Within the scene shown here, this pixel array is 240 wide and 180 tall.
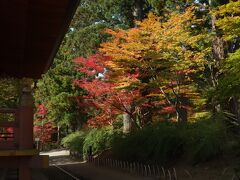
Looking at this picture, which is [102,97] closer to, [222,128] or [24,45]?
[222,128]

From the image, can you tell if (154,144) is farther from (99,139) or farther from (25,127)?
(99,139)

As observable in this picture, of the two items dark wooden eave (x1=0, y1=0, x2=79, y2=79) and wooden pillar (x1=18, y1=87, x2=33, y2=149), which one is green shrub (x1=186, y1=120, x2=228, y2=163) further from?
wooden pillar (x1=18, y1=87, x2=33, y2=149)

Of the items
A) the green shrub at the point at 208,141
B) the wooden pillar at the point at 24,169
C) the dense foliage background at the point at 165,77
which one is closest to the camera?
the wooden pillar at the point at 24,169

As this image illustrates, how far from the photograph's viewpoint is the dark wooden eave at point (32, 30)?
252 inches

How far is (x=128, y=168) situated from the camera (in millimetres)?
18422

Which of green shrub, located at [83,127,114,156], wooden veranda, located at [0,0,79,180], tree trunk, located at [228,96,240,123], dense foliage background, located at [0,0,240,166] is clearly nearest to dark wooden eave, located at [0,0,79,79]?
wooden veranda, located at [0,0,79,180]

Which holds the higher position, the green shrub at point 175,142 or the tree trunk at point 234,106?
the tree trunk at point 234,106

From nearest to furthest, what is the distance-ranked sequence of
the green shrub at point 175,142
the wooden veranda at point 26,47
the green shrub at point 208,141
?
the wooden veranda at point 26,47
the green shrub at point 208,141
the green shrub at point 175,142

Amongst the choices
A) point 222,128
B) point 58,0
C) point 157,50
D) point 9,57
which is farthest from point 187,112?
point 58,0

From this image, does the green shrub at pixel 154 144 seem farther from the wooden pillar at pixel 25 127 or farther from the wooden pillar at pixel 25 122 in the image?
the wooden pillar at pixel 25 122

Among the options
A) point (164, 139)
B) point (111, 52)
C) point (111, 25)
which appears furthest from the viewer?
point (111, 25)

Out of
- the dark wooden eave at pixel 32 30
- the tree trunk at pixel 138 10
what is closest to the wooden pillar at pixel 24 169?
the dark wooden eave at pixel 32 30

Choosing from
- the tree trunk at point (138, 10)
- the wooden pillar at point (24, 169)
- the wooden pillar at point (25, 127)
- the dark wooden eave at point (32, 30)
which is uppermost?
the tree trunk at point (138, 10)

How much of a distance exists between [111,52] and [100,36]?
391 inches
